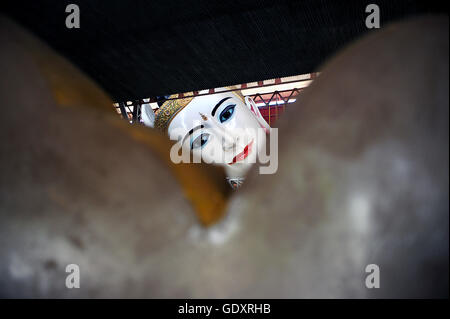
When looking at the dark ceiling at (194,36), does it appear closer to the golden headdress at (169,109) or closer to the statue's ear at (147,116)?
the golden headdress at (169,109)

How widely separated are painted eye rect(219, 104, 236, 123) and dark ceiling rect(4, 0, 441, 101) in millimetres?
971

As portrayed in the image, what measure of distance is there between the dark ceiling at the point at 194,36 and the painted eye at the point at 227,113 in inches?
38.2

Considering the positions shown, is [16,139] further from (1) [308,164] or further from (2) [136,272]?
(1) [308,164]

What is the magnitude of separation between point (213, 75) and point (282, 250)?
1.11 m

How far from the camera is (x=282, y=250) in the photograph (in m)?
0.44

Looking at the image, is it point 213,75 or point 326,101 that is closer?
point 326,101

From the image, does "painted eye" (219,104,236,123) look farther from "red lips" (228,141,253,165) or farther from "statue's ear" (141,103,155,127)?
"statue's ear" (141,103,155,127)

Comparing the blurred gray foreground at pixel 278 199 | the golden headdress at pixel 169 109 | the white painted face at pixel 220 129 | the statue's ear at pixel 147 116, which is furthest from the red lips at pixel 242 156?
the blurred gray foreground at pixel 278 199

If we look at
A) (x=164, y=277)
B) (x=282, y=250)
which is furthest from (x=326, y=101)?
(x=164, y=277)

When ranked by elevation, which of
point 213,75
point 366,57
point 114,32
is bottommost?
point 366,57

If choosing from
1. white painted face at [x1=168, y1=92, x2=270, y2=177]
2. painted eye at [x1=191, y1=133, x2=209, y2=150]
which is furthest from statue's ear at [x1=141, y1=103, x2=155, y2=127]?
painted eye at [x1=191, y1=133, x2=209, y2=150]

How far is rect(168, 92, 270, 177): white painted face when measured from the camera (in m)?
2.33

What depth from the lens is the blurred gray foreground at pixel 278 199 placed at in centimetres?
43

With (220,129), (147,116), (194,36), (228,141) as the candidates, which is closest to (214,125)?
(220,129)
